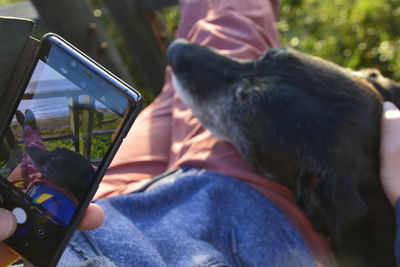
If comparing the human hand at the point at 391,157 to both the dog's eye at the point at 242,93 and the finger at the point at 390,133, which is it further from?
the dog's eye at the point at 242,93

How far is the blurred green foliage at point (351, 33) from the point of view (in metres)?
3.31

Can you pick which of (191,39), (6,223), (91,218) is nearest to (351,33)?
(191,39)

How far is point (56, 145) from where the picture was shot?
122 centimetres

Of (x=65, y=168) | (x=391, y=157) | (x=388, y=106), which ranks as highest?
(x=65, y=168)

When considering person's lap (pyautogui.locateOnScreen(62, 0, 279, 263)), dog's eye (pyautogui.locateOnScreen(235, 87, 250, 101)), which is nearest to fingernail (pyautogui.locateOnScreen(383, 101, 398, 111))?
dog's eye (pyautogui.locateOnScreen(235, 87, 250, 101))

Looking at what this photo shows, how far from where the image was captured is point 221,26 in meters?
2.88

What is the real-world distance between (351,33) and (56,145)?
9.59 feet

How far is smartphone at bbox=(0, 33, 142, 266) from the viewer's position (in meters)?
1.18

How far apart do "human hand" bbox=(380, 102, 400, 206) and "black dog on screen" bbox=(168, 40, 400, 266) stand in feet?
0.17

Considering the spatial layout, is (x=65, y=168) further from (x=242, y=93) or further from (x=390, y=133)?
(x=390, y=133)

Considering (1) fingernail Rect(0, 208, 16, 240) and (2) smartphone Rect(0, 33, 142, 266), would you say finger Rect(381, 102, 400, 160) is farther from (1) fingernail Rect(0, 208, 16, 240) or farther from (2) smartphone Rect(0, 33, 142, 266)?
(1) fingernail Rect(0, 208, 16, 240)

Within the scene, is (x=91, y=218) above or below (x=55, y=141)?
below

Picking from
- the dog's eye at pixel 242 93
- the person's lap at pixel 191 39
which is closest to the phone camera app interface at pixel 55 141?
the person's lap at pixel 191 39

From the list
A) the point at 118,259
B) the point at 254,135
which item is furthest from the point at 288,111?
the point at 118,259
